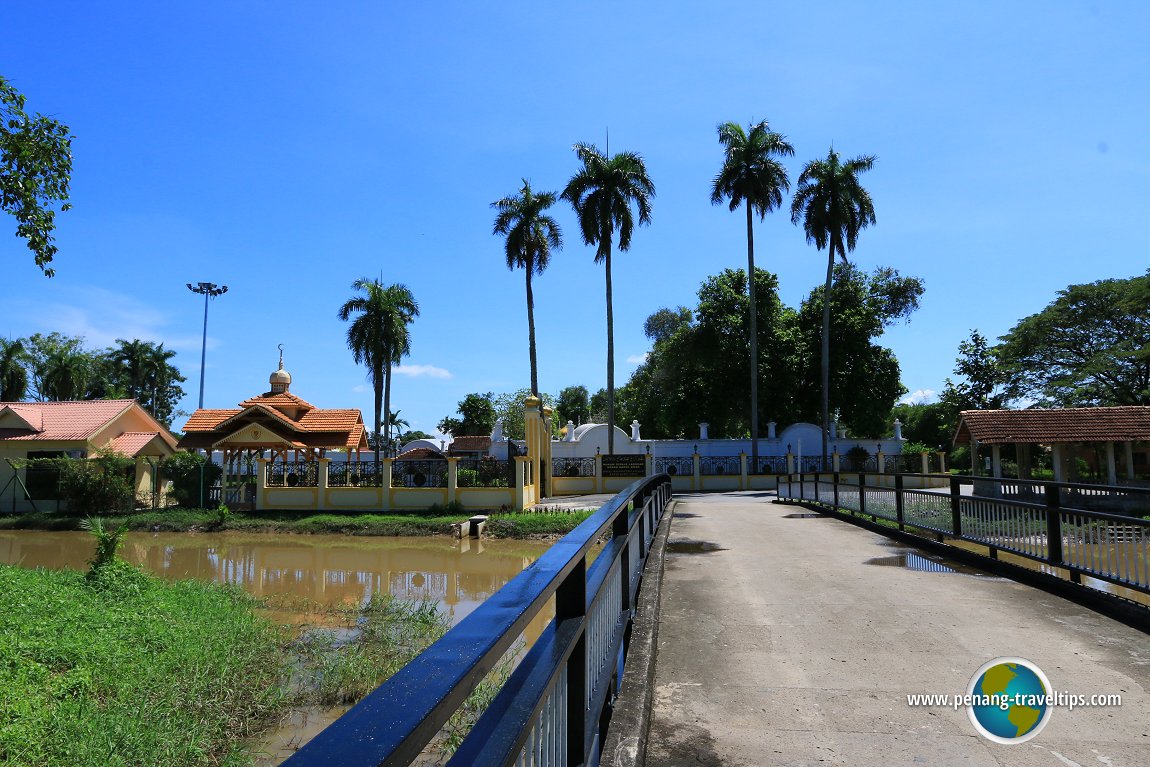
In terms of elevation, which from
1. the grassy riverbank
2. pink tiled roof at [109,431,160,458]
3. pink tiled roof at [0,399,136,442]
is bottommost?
the grassy riverbank

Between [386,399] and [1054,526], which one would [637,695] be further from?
Answer: [386,399]

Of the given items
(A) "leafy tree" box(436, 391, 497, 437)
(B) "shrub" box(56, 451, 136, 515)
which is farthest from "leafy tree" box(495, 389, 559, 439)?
(B) "shrub" box(56, 451, 136, 515)

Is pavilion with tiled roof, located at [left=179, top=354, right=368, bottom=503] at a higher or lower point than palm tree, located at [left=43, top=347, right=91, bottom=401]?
lower

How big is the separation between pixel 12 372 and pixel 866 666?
6600 cm

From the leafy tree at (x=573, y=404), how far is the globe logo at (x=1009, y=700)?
7920 cm

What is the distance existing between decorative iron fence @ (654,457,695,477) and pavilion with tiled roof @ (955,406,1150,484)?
12.4 meters

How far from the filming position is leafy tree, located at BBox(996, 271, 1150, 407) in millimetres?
36438

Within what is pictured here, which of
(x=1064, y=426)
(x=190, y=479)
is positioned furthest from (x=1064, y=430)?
(x=190, y=479)

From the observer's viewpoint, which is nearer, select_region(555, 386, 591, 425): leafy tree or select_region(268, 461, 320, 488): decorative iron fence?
select_region(268, 461, 320, 488): decorative iron fence

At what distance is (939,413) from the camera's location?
203 ft

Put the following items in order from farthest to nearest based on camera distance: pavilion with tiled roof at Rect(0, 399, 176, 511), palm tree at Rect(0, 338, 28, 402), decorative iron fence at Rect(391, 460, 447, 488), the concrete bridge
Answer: palm tree at Rect(0, 338, 28, 402)
pavilion with tiled roof at Rect(0, 399, 176, 511)
decorative iron fence at Rect(391, 460, 447, 488)
the concrete bridge

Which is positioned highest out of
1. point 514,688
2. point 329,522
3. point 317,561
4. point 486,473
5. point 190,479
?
point 514,688

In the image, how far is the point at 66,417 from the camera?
111 feet

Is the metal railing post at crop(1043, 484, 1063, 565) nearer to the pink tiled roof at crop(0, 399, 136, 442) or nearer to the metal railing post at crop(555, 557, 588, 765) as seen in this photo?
the metal railing post at crop(555, 557, 588, 765)
